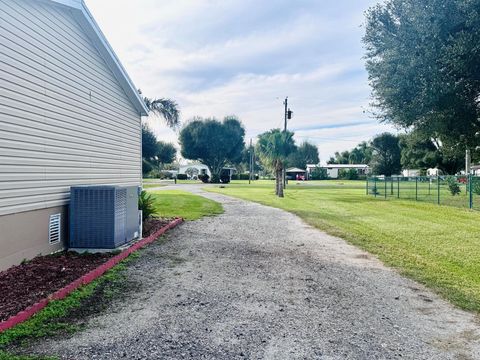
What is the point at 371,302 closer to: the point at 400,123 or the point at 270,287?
the point at 270,287

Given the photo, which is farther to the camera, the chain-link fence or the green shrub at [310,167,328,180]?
→ the green shrub at [310,167,328,180]

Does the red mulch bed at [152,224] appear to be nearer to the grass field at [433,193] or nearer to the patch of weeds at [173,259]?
the patch of weeds at [173,259]

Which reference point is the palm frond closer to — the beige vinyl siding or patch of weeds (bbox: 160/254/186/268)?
the beige vinyl siding

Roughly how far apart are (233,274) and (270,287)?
82cm

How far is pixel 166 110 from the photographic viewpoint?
57.8ft

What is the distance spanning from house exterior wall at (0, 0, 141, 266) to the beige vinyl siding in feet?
0.05

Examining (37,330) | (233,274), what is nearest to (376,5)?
(233,274)

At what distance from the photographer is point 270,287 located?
5086 millimetres

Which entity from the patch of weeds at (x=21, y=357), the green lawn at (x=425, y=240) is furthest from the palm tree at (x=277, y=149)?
the patch of weeds at (x=21, y=357)

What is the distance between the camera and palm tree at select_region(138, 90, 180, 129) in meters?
17.6

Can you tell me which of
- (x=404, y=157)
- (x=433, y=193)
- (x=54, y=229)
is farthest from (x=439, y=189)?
(x=404, y=157)

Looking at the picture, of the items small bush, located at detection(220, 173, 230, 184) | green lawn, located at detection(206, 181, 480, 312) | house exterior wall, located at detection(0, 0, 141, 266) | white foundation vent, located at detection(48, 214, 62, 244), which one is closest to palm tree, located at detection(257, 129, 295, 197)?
green lawn, located at detection(206, 181, 480, 312)

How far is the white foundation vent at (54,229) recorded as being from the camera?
21.4ft

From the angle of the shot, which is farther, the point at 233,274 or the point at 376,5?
the point at 376,5
